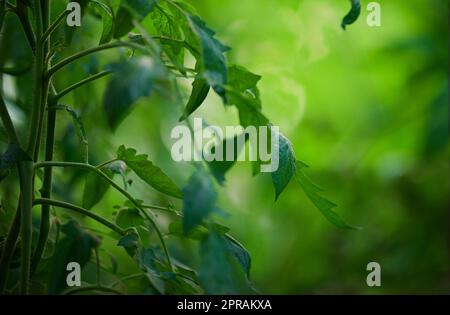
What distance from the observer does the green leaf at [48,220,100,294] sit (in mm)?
490

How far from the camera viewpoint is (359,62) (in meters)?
2.13

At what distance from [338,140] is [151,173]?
5.03ft

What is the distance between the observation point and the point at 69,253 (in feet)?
1.63

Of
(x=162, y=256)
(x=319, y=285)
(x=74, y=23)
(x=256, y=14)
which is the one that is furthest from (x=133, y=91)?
(x=256, y=14)

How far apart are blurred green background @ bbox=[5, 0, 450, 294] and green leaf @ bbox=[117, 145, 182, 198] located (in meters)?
0.49

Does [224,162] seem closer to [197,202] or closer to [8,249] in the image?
[197,202]

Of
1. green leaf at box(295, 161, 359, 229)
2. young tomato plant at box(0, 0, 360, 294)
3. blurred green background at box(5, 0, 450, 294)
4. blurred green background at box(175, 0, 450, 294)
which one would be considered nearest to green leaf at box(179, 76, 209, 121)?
young tomato plant at box(0, 0, 360, 294)

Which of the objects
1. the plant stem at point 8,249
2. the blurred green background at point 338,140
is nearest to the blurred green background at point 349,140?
the blurred green background at point 338,140

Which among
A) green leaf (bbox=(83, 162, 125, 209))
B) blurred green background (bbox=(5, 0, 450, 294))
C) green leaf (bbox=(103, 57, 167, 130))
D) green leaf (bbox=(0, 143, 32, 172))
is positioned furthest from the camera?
blurred green background (bbox=(5, 0, 450, 294))

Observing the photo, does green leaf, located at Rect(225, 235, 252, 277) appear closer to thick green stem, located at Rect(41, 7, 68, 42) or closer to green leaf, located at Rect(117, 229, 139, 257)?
green leaf, located at Rect(117, 229, 139, 257)

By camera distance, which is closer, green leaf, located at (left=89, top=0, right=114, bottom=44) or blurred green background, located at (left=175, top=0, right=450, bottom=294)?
green leaf, located at (left=89, top=0, right=114, bottom=44)

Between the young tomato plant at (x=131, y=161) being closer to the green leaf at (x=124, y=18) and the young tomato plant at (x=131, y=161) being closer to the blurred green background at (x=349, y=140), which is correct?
the green leaf at (x=124, y=18)

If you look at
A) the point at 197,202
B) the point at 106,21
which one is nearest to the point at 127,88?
the point at 197,202
